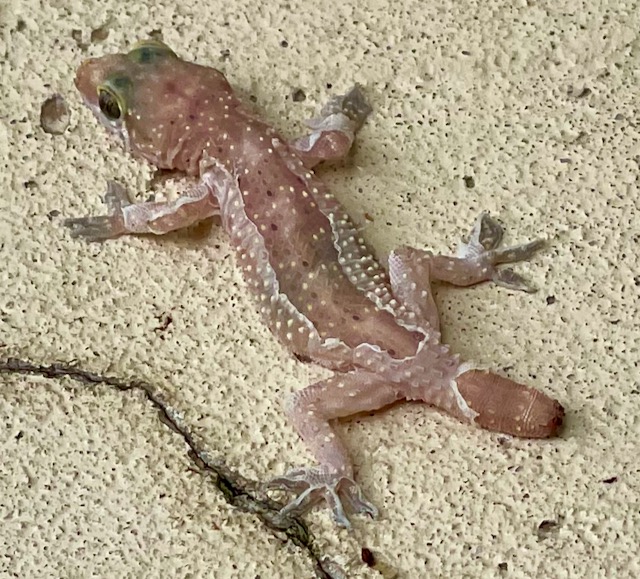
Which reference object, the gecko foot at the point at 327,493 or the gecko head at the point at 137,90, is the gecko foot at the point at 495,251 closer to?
the gecko foot at the point at 327,493

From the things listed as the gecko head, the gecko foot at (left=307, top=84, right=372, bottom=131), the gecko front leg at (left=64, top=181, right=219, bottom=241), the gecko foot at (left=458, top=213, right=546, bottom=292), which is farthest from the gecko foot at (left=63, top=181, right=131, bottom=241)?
the gecko foot at (left=458, top=213, right=546, bottom=292)

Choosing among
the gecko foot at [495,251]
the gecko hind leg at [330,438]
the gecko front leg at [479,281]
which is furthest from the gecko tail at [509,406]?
the gecko foot at [495,251]

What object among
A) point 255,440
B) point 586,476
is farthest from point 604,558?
point 255,440

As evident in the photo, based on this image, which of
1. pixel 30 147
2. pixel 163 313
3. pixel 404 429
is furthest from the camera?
pixel 30 147

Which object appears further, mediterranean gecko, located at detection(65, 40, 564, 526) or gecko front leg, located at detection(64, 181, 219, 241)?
gecko front leg, located at detection(64, 181, 219, 241)

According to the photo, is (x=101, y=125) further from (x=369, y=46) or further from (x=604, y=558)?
(x=604, y=558)

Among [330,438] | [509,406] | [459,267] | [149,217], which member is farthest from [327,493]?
[149,217]

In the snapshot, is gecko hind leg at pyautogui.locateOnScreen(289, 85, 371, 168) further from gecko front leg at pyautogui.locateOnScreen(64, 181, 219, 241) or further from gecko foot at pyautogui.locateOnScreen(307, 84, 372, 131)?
gecko front leg at pyautogui.locateOnScreen(64, 181, 219, 241)
